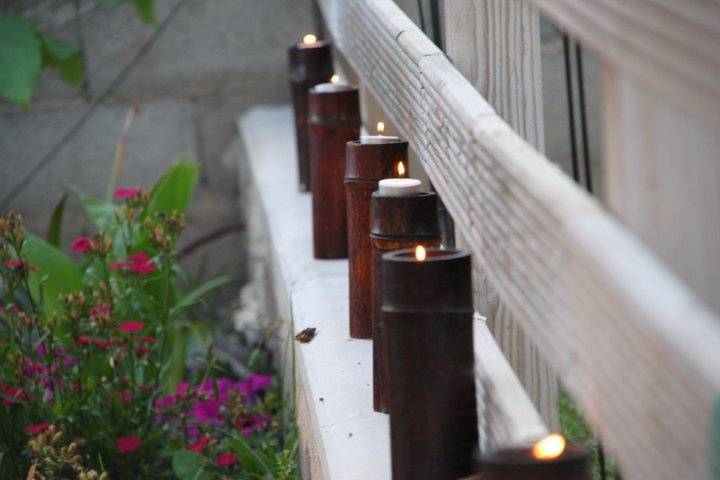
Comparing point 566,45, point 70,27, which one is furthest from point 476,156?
point 70,27

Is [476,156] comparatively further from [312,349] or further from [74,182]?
[74,182]

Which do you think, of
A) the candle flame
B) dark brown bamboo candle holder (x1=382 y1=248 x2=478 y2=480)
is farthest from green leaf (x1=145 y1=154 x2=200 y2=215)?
the candle flame

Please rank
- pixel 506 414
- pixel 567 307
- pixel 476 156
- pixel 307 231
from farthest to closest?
pixel 307 231 → pixel 476 156 → pixel 506 414 → pixel 567 307

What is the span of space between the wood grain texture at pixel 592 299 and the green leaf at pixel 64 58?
270 cm

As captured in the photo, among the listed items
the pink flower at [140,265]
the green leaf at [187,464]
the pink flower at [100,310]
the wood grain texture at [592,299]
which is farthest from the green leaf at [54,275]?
the wood grain texture at [592,299]

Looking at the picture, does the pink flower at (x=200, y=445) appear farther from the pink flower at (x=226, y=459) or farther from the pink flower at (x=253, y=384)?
the pink flower at (x=253, y=384)

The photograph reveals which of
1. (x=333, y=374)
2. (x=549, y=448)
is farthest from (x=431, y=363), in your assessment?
(x=333, y=374)

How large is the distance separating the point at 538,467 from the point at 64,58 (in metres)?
3.25

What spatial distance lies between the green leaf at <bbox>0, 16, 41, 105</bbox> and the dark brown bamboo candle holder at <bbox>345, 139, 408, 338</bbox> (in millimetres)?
1806

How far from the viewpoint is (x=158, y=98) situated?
13.8 feet

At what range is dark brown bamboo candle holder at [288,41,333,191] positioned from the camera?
284 centimetres

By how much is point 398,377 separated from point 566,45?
354mm

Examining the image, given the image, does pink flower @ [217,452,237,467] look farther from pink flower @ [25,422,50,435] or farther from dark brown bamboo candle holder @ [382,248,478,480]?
dark brown bamboo candle holder @ [382,248,478,480]

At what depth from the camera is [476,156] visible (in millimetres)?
1218
